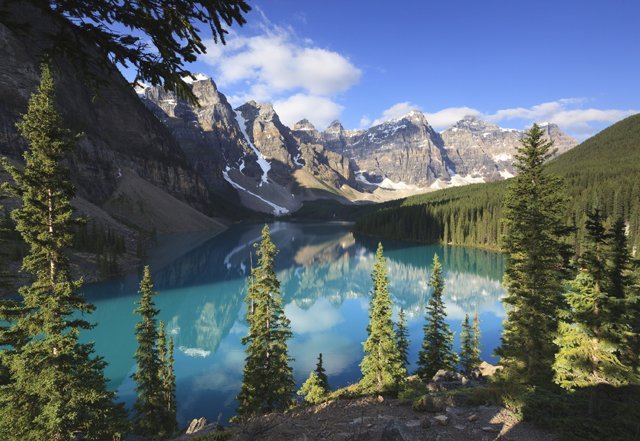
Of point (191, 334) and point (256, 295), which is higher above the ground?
point (256, 295)

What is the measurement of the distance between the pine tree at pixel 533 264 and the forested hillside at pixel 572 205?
80.4 metres

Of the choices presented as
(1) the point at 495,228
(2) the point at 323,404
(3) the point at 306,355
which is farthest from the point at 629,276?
(1) the point at 495,228

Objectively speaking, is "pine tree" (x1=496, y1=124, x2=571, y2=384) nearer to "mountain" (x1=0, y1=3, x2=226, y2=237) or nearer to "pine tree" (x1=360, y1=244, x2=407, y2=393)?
"pine tree" (x1=360, y1=244, x2=407, y2=393)

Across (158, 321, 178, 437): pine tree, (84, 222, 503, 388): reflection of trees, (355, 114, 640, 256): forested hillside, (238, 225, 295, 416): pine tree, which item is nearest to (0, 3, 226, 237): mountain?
(84, 222, 503, 388): reflection of trees

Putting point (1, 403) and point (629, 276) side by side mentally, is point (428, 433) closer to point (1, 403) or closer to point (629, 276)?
point (629, 276)

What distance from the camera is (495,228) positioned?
120375 millimetres

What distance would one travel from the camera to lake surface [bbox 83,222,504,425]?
32625 millimetres

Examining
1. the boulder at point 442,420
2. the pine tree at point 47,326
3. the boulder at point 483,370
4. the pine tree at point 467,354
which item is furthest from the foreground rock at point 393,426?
the pine tree at point 467,354

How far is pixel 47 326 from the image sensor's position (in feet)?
42.1

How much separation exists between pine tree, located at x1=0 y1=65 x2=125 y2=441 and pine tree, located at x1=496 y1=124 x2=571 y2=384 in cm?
1886

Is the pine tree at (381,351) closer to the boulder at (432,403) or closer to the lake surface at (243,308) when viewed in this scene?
the lake surface at (243,308)

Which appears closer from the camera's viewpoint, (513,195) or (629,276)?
(629,276)

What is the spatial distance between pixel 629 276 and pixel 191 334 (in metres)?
43.9

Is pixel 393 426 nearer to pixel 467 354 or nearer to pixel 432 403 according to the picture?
pixel 432 403
